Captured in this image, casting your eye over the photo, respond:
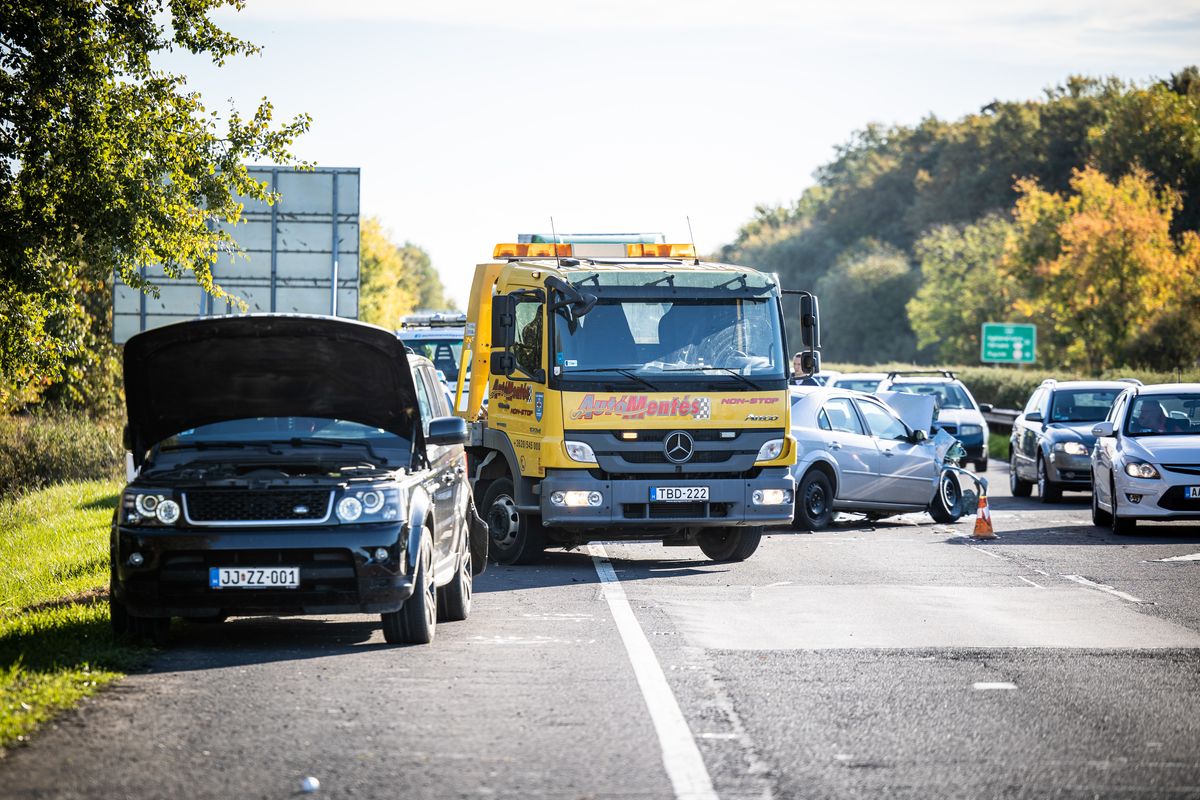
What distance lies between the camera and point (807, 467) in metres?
20.0

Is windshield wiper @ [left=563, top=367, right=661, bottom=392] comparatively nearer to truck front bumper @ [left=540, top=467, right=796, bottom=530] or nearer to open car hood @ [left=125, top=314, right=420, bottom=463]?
truck front bumper @ [left=540, top=467, right=796, bottom=530]

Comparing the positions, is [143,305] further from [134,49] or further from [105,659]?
[105,659]

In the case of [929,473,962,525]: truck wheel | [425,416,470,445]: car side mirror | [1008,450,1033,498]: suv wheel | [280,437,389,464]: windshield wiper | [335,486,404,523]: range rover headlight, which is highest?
[425,416,470,445]: car side mirror

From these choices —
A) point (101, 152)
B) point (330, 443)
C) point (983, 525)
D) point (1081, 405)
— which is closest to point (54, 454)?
point (101, 152)

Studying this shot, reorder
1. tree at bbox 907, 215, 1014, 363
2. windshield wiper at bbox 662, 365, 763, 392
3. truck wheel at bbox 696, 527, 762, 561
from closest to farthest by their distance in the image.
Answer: windshield wiper at bbox 662, 365, 763, 392 < truck wheel at bbox 696, 527, 762, 561 < tree at bbox 907, 215, 1014, 363

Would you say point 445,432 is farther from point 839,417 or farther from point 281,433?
point 839,417

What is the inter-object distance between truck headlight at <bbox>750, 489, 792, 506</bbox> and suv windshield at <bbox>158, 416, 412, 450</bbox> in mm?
5429

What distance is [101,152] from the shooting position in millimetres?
21234

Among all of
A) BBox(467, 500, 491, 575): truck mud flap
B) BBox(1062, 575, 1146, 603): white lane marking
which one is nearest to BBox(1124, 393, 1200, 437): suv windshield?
BBox(1062, 575, 1146, 603): white lane marking

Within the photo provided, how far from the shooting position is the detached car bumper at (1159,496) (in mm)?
19672

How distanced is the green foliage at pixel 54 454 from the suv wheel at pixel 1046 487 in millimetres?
17831

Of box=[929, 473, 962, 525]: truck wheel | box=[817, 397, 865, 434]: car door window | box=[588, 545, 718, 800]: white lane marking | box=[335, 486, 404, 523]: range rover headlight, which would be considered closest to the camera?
box=[588, 545, 718, 800]: white lane marking

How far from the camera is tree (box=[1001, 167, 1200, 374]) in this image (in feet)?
217

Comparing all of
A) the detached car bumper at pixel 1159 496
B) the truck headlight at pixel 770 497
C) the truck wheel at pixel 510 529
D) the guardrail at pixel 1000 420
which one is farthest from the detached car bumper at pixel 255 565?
the guardrail at pixel 1000 420
